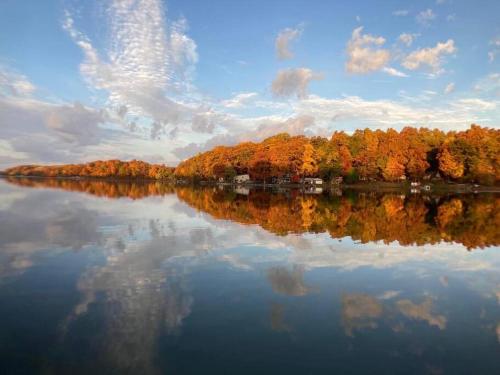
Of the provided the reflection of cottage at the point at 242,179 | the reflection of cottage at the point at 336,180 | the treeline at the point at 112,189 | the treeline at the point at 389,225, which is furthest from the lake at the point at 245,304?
the reflection of cottage at the point at 242,179

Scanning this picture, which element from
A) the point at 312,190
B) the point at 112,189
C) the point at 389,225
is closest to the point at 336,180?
the point at 312,190

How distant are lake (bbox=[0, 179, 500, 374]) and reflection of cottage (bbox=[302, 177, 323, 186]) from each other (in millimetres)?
94011

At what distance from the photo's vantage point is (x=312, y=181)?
393ft

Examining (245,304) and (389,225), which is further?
(389,225)

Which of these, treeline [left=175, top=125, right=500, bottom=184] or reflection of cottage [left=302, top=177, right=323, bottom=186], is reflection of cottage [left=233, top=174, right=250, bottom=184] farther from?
reflection of cottage [left=302, top=177, right=323, bottom=186]

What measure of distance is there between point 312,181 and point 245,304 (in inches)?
4351

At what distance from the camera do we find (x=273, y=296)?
477 inches

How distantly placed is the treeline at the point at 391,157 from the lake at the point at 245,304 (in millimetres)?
86173

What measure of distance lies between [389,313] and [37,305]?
10.2 m

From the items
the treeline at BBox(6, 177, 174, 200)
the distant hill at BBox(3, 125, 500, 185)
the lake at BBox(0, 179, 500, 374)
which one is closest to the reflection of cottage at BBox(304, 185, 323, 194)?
the distant hill at BBox(3, 125, 500, 185)

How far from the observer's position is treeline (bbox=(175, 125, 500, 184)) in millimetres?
97375

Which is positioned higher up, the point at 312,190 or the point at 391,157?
the point at 391,157

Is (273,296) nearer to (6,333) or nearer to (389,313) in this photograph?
(389,313)

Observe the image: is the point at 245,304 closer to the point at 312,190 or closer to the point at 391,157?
the point at 312,190
